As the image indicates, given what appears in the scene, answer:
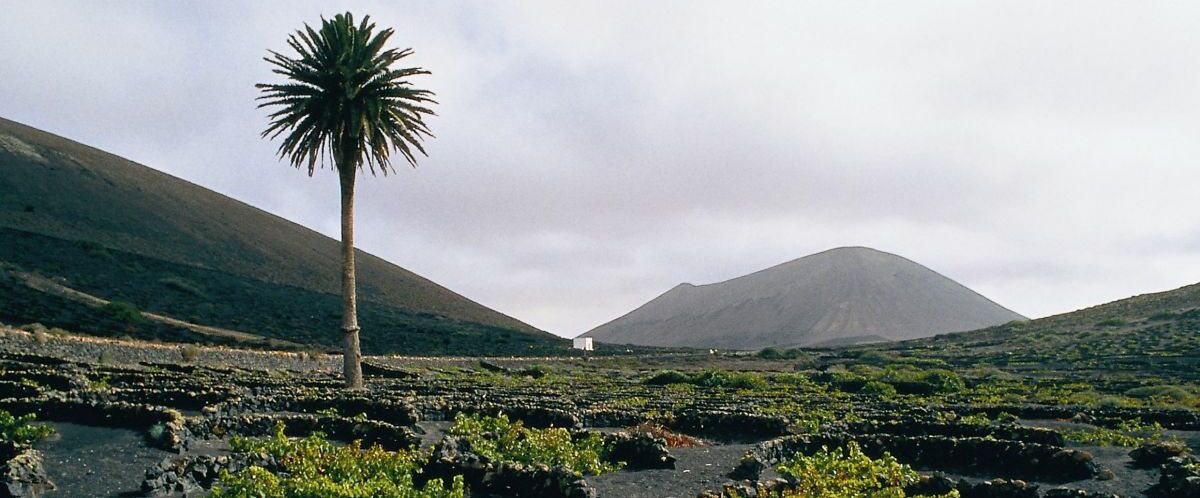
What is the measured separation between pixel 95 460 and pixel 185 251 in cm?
9027

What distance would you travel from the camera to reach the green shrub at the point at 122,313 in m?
59.9

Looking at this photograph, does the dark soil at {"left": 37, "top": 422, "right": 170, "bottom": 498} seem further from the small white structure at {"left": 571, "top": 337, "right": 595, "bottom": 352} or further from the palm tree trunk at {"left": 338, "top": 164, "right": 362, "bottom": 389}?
the small white structure at {"left": 571, "top": 337, "right": 595, "bottom": 352}

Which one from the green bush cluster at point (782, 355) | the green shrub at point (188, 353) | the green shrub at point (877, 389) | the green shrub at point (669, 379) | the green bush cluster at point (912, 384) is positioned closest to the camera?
the green shrub at point (877, 389)

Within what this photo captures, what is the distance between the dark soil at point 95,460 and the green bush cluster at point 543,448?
18.2 ft

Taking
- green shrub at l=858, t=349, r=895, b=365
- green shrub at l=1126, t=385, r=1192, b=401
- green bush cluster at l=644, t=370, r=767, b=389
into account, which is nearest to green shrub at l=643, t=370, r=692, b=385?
green bush cluster at l=644, t=370, r=767, b=389

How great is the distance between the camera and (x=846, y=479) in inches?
469

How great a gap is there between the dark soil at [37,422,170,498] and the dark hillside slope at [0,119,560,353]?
203 feet

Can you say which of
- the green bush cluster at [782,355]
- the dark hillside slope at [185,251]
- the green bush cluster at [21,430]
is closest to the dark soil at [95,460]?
the green bush cluster at [21,430]

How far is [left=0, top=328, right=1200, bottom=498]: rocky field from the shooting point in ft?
40.5

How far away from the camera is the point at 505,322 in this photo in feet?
427

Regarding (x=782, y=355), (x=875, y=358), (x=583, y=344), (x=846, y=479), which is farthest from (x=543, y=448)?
(x=583, y=344)

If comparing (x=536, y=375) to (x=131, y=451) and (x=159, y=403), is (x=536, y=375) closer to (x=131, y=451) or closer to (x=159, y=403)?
(x=159, y=403)

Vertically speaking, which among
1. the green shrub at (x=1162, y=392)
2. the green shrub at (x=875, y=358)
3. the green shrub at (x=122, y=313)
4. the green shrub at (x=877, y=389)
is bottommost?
the green shrub at (x=1162, y=392)

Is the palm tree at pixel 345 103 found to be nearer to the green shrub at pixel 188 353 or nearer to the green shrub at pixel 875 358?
the green shrub at pixel 188 353
